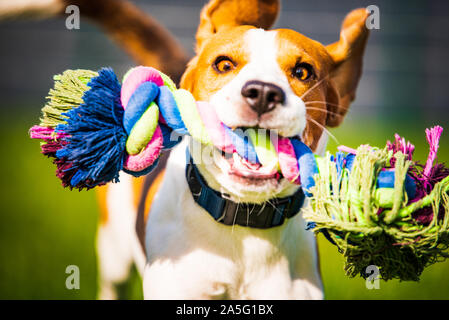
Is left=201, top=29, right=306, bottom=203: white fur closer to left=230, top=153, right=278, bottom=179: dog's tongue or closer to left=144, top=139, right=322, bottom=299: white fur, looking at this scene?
left=230, top=153, right=278, bottom=179: dog's tongue

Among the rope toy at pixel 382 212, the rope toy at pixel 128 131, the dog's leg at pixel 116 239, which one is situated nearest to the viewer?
the rope toy at pixel 382 212

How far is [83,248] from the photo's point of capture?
3.78 m

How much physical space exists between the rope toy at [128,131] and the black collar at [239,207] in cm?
24

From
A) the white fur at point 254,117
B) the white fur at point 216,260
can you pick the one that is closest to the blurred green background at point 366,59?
the white fur at point 216,260

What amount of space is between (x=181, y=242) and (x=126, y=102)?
0.66 m

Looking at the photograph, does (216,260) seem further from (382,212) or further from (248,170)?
(382,212)

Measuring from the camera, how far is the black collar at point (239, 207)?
6.47ft

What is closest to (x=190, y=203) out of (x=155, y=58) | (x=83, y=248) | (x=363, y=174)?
(x=363, y=174)

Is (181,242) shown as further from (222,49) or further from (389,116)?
(389,116)

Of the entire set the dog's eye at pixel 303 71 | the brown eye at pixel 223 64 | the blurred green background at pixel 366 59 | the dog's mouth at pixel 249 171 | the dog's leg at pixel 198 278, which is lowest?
the dog's leg at pixel 198 278

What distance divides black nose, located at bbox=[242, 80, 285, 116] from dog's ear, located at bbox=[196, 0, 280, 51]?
814mm

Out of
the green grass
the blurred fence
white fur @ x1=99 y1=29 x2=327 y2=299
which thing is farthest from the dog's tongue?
the blurred fence

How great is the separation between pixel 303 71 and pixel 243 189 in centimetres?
59

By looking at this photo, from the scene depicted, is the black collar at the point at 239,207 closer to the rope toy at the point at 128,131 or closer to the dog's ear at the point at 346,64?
the rope toy at the point at 128,131
